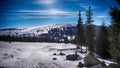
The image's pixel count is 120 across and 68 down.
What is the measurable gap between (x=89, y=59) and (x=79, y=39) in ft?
68.2

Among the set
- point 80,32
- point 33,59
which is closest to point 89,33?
point 80,32

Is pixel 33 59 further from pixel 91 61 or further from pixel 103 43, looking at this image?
pixel 103 43

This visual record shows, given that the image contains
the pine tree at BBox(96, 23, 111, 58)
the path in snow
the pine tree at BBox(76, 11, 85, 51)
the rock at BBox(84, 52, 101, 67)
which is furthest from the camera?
the pine tree at BBox(76, 11, 85, 51)

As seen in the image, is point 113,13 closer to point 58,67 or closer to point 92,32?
point 58,67

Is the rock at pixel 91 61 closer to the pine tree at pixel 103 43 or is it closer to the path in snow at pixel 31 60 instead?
the path in snow at pixel 31 60

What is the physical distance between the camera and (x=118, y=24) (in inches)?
457

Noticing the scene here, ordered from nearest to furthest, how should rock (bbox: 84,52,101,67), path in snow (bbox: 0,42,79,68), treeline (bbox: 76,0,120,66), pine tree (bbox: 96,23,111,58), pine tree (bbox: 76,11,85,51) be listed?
treeline (bbox: 76,0,120,66) < rock (bbox: 84,52,101,67) < path in snow (bbox: 0,42,79,68) < pine tree (bbox: 96,23,111,58) < pine tree (bbox: 76,11,85,51)

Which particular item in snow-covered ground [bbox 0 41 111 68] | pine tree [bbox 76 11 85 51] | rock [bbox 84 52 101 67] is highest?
pine tree [bbox 76 11 85 51]

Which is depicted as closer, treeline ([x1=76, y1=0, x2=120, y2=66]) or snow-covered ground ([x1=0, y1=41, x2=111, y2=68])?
treeline ([x1=76, y1=0, x2=120, y2=66])

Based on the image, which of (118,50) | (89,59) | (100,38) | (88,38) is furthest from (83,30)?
(118,50)

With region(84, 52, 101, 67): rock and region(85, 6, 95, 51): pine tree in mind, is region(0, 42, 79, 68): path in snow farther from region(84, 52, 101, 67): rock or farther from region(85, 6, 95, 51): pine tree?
region(85, 6, 95, 51): pine tree

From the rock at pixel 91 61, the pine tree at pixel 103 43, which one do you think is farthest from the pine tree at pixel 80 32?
the rock at pixel 91 61

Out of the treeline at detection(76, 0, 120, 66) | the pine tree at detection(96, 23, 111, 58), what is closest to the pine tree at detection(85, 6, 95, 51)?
the treeline at detection(76, 0, 120, 66)

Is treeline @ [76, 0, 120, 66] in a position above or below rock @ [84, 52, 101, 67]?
above
